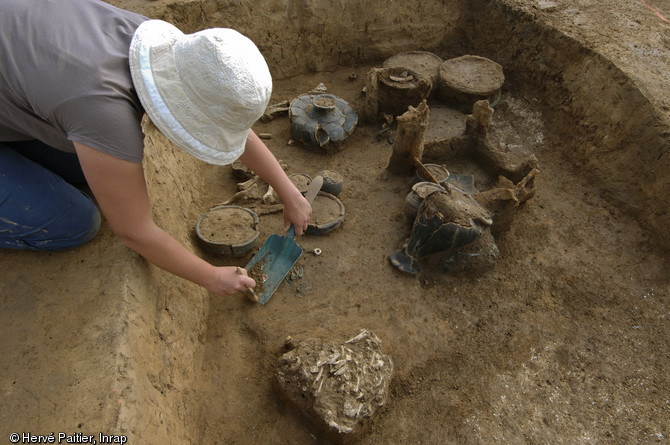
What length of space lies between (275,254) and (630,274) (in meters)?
2.68

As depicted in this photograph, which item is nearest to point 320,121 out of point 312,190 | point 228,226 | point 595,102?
point 312,190

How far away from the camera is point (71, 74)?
1.37 metres

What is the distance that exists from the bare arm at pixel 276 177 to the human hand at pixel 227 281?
58 cm

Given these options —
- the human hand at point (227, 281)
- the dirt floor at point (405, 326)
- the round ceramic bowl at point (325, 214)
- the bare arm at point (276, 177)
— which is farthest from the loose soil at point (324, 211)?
the human hand at point (227, 281)

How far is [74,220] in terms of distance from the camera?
6.40ft

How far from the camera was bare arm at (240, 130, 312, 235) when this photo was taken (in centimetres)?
212

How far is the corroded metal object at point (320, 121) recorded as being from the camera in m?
3.82

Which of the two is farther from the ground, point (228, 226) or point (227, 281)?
point (227, 281)

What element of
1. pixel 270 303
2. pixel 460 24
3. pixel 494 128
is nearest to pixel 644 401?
pixel 270 303

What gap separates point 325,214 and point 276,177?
3.18ft

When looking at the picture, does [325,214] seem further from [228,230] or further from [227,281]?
[227,281]

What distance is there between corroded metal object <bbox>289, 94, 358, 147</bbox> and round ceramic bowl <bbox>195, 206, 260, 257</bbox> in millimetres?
1138

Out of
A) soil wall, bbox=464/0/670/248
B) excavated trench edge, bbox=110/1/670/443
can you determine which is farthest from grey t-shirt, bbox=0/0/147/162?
soil wall, bbox=464/0/670/248

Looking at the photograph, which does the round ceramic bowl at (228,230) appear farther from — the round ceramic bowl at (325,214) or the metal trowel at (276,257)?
the round ceramic bowl at (325,214)
